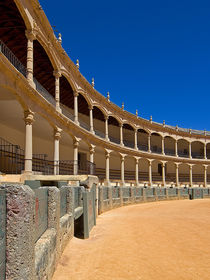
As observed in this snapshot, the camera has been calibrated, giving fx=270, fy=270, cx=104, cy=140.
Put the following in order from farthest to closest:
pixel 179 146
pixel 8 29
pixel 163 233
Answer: pixel 179 146 < pixel 8 29 < pixel 163 233

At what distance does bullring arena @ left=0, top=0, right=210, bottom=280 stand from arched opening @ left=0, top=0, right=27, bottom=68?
0.05 m

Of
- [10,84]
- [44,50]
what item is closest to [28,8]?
[44,50]

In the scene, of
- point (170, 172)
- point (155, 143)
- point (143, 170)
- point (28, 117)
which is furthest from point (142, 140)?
point (28, 117)

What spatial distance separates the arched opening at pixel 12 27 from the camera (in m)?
11.4

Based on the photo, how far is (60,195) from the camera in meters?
5.90

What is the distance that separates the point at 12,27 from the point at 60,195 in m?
9.83

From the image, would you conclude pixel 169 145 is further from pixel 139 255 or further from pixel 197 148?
pixel 139 255

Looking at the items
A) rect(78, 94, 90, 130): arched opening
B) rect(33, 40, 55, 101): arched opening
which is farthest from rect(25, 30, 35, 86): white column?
rect(78, 94, 90, 130): arched opening

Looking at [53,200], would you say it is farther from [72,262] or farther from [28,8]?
[28,8]

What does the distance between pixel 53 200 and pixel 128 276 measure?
180 centimetres

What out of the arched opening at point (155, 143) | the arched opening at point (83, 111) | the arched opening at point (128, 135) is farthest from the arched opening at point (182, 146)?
the arched opening at point (83, 111)

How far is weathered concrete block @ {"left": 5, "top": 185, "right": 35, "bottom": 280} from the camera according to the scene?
247 centimetres

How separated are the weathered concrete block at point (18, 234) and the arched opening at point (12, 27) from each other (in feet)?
31.1

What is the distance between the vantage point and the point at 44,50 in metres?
14.9
